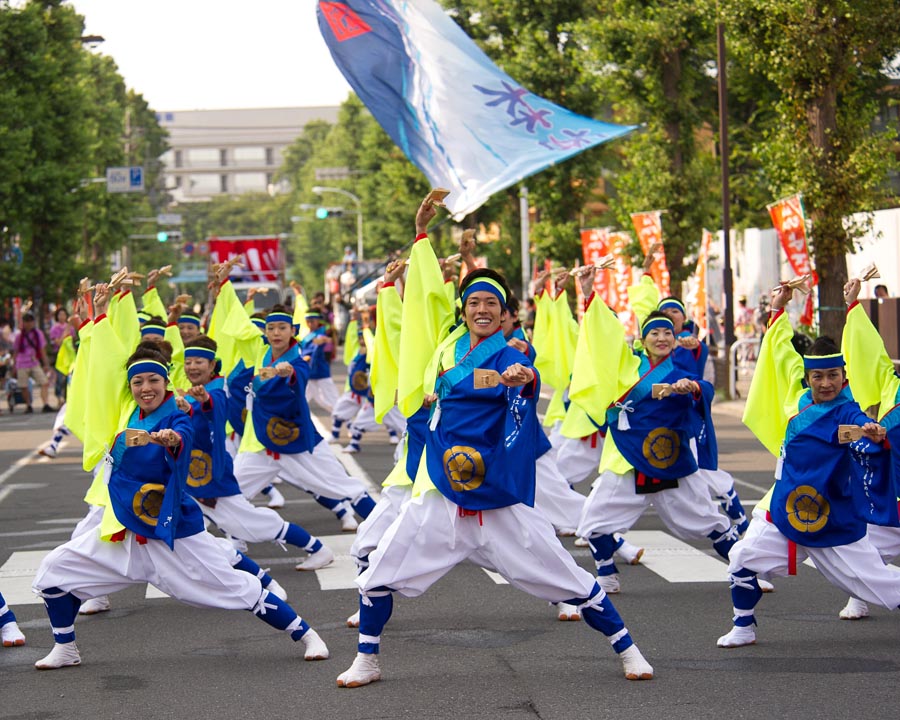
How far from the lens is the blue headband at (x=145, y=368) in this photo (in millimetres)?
7230

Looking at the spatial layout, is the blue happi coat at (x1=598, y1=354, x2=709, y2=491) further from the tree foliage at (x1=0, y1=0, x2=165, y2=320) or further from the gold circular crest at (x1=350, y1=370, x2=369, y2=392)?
the tree foliage at (x1=0, y1=0, x2=165, y2=320)

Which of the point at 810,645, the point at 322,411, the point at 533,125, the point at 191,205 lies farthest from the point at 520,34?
the point at 191,205

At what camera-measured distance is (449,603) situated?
8.73 metres

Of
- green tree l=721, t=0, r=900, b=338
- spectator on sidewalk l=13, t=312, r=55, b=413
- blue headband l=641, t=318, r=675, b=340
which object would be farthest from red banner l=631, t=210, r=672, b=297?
blue headband l=641, t=318, r=675, b=340

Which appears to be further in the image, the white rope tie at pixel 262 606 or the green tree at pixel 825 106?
the green tree at pixel 825 106

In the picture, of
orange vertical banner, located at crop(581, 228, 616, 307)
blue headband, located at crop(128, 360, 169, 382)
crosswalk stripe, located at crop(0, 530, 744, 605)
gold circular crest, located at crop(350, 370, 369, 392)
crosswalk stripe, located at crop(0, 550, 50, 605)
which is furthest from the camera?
orange vertical banner, located at crop(581, 228, 616, 307)

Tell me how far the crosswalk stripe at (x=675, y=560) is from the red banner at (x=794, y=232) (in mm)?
10787

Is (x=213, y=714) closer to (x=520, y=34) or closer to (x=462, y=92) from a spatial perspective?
(x=462, y=92)

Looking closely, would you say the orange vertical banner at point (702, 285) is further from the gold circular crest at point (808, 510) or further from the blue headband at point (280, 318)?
the gold circular crest at point (808, 510)

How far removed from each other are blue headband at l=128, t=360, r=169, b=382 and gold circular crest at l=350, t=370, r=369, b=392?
11202 mm

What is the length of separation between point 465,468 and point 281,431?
4.47m

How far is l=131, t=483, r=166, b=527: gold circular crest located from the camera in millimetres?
7016

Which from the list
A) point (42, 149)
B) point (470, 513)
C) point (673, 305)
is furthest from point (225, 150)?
point (470, 513)

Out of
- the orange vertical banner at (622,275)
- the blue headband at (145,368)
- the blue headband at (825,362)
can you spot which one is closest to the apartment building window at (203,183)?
the orange vertical banner at (622,275)
